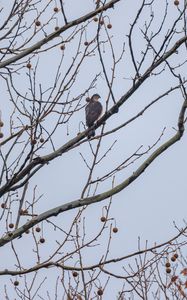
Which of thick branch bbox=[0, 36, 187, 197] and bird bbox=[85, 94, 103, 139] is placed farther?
bird bbox=[85, 94, 103, 139]

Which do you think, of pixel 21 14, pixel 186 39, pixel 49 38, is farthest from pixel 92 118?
pixel 186 39

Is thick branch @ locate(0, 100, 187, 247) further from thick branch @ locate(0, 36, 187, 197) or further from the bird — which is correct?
the bird

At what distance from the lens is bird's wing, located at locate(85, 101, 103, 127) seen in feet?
31.3

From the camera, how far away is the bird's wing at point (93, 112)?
9547mm

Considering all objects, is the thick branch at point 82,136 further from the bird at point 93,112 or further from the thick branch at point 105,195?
the bird at point 93,112

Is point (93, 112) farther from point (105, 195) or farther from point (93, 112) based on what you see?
point (105, 195)

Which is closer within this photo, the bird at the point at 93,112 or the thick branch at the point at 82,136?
the thick branch at the point at 82,136

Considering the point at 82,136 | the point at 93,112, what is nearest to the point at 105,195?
the point at 82,136

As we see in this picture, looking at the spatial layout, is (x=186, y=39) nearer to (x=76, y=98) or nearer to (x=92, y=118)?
(x=76, y=98)

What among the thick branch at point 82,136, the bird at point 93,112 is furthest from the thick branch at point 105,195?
the bird at point 93,112

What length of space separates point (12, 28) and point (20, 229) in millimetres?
1820

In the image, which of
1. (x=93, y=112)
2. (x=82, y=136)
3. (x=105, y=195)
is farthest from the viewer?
(x=93, y=112)

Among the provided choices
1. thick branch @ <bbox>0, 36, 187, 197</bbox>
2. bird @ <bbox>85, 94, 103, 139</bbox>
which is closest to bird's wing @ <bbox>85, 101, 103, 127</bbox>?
bird @ <bbox>85, 94, 103, 139</bbox>

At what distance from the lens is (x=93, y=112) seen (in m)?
10.1
